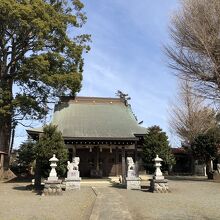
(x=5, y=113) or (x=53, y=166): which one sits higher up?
(x=5, y=113)

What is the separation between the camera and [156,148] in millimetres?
19719

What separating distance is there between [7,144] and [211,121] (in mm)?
18707

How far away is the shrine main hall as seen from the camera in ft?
75.4

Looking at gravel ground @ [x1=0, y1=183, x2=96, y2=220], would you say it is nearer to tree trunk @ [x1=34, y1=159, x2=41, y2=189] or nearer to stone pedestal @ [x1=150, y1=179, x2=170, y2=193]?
stone pedestal @ [x1=150, y1=179, x2=170, y2=193]

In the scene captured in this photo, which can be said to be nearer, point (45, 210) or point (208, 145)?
point (45, 210)

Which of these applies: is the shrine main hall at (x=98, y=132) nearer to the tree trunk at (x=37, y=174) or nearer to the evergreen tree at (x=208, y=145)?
the tree trunk at (x=37, y=174)

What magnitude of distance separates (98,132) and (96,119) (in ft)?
8.67

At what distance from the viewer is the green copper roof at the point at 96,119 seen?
76.5ft

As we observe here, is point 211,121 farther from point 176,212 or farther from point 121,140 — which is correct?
point 176,212

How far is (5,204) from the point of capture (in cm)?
1236

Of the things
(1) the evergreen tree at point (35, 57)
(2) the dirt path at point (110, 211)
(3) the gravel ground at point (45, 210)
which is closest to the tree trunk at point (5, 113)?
→ (1) the evergreen tree at point (35, 57)

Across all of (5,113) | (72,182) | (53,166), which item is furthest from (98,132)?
(53,166)

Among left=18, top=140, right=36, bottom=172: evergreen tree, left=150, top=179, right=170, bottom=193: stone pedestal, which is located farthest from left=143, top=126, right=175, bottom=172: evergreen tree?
left=18, top=140, right=36, bottom=172: evergreen tree

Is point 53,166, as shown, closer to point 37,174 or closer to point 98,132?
point 37,174
